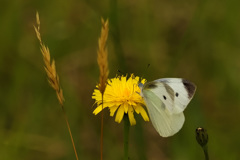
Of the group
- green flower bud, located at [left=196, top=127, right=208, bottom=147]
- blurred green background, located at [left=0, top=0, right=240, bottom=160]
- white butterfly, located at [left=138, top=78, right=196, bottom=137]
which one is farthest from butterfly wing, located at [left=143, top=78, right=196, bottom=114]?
blurred green background, located at [left=0, top=0, right=240, bottom=160]

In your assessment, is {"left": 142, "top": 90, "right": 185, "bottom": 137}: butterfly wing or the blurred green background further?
the blurred green background

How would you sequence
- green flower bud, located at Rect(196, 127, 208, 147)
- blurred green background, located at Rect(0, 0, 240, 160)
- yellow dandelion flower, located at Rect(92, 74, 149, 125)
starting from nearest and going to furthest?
green flower bud, located at Rect(196, 127, 208, 147) → yellow dandelion flower, located at Rect(92, 74, 149, 125) → blurred green background, located at Rect(0, 0, 240, 160)

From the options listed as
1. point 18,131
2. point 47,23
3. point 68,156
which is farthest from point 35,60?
point 68,156

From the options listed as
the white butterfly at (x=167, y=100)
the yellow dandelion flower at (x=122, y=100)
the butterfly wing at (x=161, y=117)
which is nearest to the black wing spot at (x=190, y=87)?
the white butterfly at (x=167, y=100)

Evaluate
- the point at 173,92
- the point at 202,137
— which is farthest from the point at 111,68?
the point at 202,137

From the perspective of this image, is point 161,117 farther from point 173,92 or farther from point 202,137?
point 202,137

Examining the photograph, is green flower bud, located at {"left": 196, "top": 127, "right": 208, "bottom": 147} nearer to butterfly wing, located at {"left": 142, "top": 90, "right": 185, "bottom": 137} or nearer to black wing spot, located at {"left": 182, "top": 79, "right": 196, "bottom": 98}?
butterfly wing, located at {"left": 142, "top": 90, "right": 185, "bottom": 137}
